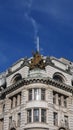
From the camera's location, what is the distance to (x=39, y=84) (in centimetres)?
6519

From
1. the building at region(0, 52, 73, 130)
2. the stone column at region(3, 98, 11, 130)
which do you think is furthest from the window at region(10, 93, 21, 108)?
the stone column at region(3, 98, 11, 130)

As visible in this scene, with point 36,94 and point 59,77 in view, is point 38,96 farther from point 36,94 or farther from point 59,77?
point 59,77

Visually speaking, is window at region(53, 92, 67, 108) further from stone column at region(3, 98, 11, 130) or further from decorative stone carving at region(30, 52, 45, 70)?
stone column at region(3, 98, 11, 130)

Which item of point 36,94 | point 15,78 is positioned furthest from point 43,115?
point 15,78

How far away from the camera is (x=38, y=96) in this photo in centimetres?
6456

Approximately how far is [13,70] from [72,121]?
14656 mm

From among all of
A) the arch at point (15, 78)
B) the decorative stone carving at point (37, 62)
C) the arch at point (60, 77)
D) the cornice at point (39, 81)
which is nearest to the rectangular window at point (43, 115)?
the cornice at point (39, 81)

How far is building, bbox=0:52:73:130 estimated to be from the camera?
63.3 metres

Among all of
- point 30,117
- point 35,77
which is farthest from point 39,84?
point 30,117

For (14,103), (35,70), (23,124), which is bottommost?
(23,124)

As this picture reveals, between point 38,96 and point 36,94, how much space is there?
0.55 m

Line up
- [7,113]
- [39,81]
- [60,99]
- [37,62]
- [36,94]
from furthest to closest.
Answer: [37,62]
[7,113]
[60,99]
[39,81]
[36,94]

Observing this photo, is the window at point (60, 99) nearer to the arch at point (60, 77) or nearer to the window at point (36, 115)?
the arch at point (60, 77)

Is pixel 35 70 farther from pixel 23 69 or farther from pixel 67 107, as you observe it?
pixel 67 107
